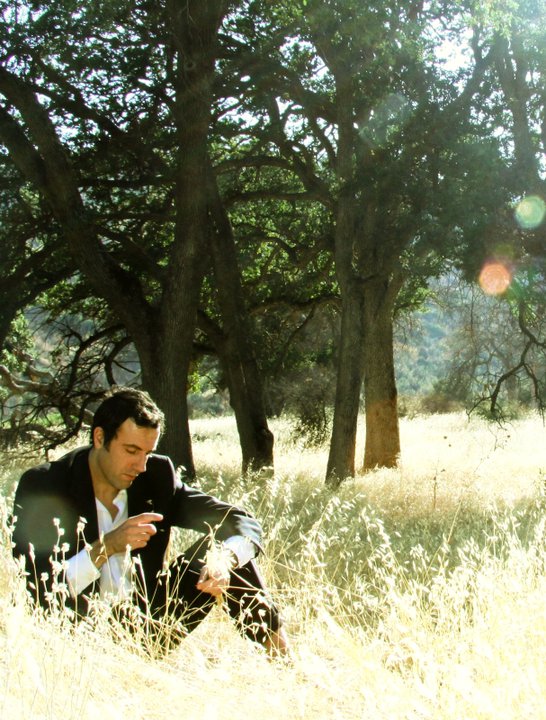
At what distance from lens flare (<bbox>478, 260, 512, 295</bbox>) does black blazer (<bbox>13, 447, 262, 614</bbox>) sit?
6876 millimetres

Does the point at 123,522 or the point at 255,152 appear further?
the point at 255,152

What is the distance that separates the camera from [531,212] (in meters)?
11.5

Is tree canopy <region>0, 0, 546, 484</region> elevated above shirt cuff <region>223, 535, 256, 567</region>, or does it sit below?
above

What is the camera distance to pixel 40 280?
1435 centimetres

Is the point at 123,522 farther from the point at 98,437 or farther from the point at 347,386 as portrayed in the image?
the point at 347,386

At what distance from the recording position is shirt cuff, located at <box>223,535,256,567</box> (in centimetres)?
459

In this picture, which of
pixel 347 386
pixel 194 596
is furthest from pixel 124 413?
pixel 347 386

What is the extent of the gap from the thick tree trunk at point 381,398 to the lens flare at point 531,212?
4.71 meters

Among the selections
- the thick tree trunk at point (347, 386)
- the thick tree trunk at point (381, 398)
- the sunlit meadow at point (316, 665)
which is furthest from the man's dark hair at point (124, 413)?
the thick tree trunk at point (381, 398)

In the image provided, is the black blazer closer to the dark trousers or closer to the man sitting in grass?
the man sitting in grass

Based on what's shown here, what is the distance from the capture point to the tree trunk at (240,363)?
13.8 metres

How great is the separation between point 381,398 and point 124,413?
12002mm

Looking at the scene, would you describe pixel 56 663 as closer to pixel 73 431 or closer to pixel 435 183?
pixel 435 183

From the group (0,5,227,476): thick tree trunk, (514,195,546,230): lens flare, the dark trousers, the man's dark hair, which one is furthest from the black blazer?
(514,195,546,230): lens flare
